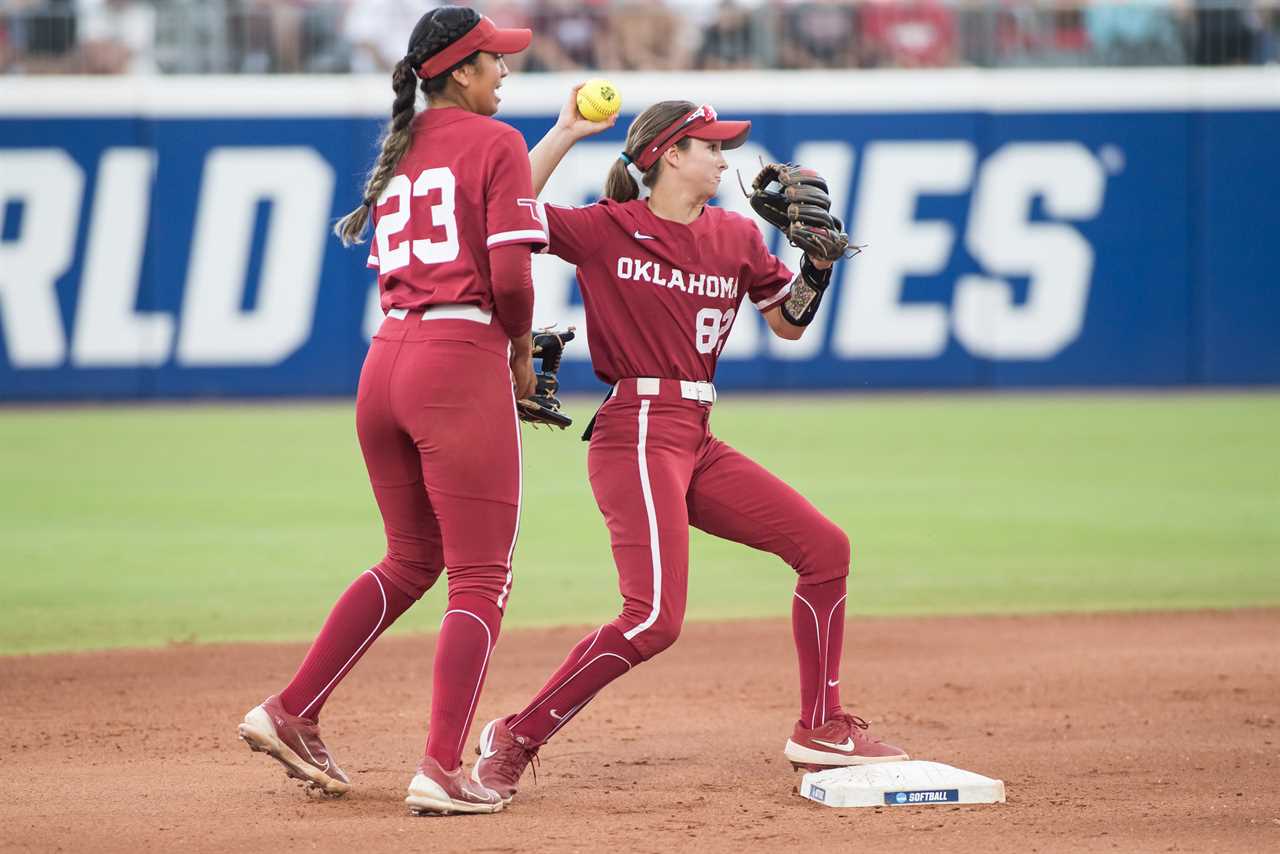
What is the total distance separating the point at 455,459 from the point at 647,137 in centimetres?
116

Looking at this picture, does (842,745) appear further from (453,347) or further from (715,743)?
(453,347)

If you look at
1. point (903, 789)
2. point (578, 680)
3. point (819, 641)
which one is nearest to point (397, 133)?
point (578, 680)

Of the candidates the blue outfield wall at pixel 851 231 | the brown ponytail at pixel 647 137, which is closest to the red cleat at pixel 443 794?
the brown ponytail at pixel 647 137

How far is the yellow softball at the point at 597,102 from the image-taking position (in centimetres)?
474

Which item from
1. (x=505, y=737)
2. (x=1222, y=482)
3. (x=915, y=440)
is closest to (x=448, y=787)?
(x=505, y=737)

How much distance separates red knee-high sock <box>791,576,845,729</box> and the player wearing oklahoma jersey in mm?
946

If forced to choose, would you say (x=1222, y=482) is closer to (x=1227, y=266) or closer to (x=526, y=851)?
(x=1227, y=266)

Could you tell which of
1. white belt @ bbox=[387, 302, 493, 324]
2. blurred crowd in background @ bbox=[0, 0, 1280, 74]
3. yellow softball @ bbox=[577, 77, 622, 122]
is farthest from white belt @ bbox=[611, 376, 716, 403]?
blurred crowd in background @ bbox=[0, 0, 1280, 74]

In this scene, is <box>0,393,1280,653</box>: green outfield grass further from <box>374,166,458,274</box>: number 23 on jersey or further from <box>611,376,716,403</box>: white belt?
<box>374,166,458,274</box>: number 23 on jersey

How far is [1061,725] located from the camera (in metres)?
5.75

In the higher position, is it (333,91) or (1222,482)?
(333,91)

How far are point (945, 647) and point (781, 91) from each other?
11.6 m

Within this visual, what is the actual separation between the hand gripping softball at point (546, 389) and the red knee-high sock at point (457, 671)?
0.61m

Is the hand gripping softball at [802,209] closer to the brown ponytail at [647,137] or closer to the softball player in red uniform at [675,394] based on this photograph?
the softball player in red uniform at [675,394]
